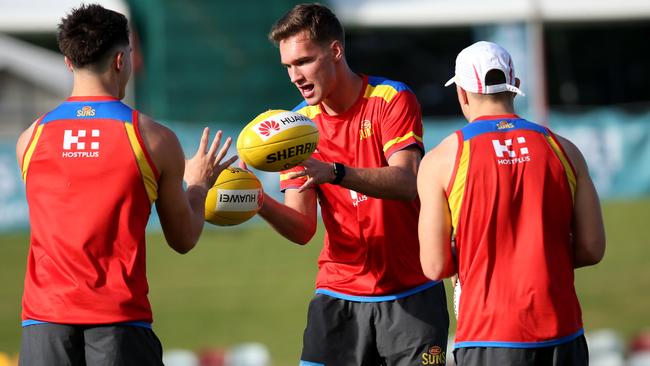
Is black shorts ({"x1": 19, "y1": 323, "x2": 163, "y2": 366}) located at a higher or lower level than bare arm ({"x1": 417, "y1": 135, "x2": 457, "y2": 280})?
lower

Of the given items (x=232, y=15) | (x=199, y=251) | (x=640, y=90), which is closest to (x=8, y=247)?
(x=199, y=251)

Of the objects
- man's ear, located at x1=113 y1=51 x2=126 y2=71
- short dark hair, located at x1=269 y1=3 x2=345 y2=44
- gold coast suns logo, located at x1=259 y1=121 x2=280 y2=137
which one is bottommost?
gold coast suns logo, located at x1=259 y1=121 x2=280 y2=137

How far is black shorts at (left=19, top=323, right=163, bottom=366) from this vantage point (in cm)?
477

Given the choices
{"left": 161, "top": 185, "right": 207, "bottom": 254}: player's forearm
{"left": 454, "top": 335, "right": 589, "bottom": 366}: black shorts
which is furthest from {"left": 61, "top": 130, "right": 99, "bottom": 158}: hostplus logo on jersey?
{"left": 454, "top": 335, "right": 589, "bottom": 366}: black shorts

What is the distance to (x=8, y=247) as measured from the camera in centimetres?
1825

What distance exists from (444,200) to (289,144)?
1.06 meters

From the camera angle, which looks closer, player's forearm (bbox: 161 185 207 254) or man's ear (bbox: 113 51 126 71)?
Result: man's ear (bbox: 113 51 126 71)

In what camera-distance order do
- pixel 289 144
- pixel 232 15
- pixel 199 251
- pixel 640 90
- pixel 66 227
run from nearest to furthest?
1. pixel 66 227
2. pixel 289 144
3. pixel 199 251
4. pixel 232 15
5. pixel 640 90

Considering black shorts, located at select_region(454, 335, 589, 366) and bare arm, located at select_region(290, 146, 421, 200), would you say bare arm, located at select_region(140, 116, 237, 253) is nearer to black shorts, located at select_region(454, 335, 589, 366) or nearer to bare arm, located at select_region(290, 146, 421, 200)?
bare arm, located at select_region(290, 146, 421, 200)

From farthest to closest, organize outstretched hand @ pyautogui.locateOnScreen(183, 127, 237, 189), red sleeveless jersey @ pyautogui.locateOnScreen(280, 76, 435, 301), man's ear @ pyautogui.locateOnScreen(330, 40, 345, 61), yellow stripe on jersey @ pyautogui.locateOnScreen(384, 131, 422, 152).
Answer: man's ear @ pyautogui.locateOnScreen(330, 40, 345, 61), red sleeveless jersey @ pyautogui.locateOnScreen(280, 76, 435, 301), yellow stripe on jersey @ pyautogui.locateOnScreen(384, 131, 422, 152), outstretched hand @ pyautogui.locateOnScreen(183, 127, 237, 189)

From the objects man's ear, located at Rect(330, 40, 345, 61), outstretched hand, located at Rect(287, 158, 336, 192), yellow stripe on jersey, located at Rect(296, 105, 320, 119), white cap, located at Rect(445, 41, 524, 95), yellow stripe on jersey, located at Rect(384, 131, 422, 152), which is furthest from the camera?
yellow stripe on jersey, located at Rect(296, 105, 320, 119)

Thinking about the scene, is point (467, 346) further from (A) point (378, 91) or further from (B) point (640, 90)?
(B) point (640, 90)

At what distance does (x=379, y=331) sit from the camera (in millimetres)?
6000

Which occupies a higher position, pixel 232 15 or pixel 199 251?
pixel 232 15
